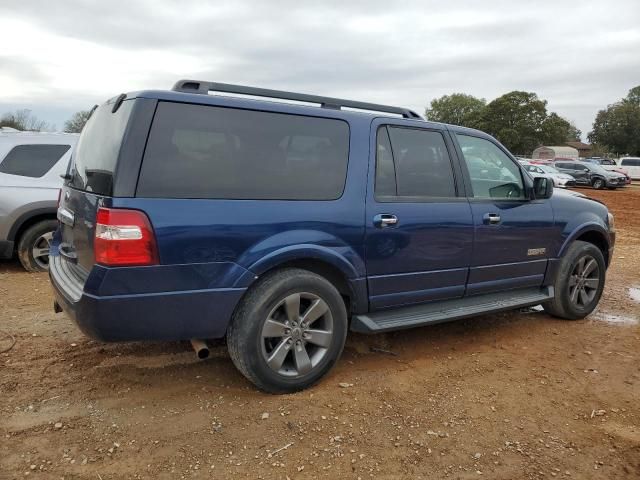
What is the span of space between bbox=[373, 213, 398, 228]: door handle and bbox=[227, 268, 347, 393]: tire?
545 millimetres

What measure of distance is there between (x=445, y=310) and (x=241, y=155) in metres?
2.00

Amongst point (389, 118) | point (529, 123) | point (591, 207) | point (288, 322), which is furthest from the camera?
point (529, 123)

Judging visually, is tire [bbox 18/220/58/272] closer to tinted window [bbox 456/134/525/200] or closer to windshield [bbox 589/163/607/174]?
tinted window [bbox 456/134/525/200]

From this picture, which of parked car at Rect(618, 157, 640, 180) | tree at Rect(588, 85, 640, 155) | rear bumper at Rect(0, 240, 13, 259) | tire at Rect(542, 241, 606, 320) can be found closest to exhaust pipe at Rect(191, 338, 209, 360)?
tire at Rect(542, 241, 606, 320)

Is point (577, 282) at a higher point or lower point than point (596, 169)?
lower

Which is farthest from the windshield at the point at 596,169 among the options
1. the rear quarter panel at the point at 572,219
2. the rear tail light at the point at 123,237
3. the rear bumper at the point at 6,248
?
the rear tail light at the point at 123,237

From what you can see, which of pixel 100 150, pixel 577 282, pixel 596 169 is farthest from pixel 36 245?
pixel 596 169

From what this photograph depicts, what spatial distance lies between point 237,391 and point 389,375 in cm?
109

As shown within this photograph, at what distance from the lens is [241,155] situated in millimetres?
3141

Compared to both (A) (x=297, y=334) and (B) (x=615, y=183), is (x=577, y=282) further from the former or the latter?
(B) (x=615, y=183)

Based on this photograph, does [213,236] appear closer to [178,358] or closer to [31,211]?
[178,358]

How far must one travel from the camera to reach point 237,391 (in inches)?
134

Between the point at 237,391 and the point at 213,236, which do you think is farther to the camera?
the point at 237,391

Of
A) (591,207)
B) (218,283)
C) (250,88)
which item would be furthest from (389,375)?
(591,207)
